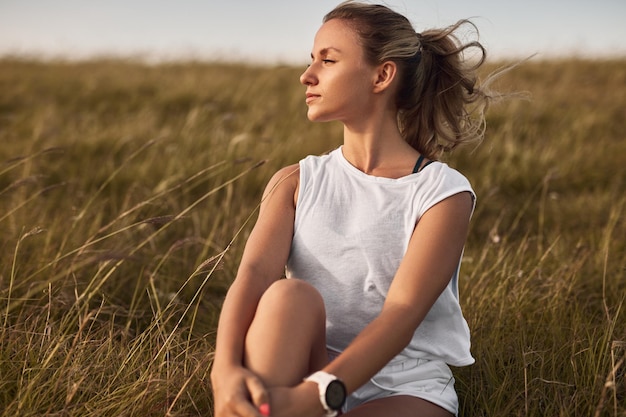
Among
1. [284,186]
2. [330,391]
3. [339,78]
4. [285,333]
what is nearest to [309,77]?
[339,78]

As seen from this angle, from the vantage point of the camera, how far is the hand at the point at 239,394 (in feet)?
5.40

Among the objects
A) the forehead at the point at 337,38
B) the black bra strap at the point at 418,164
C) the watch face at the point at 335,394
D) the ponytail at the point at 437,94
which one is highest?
the forehead at the point at 337,38

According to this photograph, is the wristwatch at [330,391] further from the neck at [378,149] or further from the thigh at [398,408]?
the neck at [378,149]

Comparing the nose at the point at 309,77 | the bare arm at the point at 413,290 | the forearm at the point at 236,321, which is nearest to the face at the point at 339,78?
the nose at the point at 309,77

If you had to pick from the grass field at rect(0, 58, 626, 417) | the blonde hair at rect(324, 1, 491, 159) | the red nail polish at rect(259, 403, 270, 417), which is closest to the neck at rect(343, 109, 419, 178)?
the blonde hair at rect(324, 1, 491, 159)

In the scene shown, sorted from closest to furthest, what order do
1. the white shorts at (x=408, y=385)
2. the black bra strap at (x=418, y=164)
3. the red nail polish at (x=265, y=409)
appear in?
the red nail polish at (x=265, y=409), the white shorts at (x=408, y=385), the black bra strap at (x=418, y=164)

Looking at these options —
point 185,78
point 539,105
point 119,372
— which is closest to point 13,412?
point 119,372

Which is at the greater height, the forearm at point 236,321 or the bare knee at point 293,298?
the bare knee at point 293,298

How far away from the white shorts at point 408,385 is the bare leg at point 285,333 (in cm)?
25

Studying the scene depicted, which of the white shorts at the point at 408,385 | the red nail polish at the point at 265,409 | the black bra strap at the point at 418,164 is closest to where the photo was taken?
the red nail polish at the point at 265,409

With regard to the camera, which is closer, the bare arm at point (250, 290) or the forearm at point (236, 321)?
the bare arm at point (250, 290)

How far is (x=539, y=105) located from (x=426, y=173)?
5314 mm

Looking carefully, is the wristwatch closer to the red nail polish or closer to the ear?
the red nail polish

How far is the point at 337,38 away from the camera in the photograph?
7.13 ft
